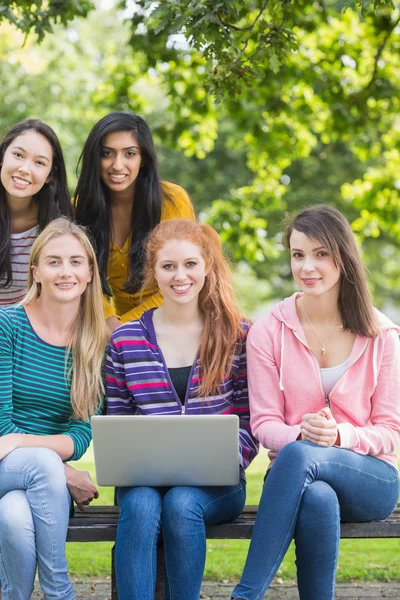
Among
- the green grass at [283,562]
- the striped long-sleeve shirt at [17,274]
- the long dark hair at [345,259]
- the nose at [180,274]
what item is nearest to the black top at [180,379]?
the nose at [180,274]

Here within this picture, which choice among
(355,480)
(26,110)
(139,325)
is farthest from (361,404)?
(26,110)

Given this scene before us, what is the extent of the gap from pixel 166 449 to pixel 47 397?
0.66 metres

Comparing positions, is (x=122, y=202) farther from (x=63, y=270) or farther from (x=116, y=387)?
(x=116, y=387)

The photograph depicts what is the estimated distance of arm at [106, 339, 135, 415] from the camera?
3629 millimetres

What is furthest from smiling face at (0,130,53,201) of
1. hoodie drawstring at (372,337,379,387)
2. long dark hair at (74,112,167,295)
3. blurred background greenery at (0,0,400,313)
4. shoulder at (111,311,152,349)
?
hoodie drawstring at (372,337,379,387)

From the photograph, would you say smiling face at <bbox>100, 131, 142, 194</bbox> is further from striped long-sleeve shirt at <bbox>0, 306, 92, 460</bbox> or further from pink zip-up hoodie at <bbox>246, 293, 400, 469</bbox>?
pink zip-up hoodie at <bbox>246, 293, 400, 469</bbox>

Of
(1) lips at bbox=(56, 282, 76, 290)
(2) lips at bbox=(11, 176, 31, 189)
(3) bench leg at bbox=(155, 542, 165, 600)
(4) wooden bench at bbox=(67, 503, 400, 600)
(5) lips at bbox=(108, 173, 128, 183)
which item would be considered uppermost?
(5) lips at bbox=(108, 173, 128, 183)

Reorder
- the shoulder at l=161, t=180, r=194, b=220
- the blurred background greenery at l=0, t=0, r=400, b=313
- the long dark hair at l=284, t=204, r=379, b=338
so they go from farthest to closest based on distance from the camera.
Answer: the blurred background greenery at l=0, t=0, r=400, b=313 < the shoulder at l=161, t=180, r=194, b=220 < the long dark hair at l=284, t=204, r=379, b=338

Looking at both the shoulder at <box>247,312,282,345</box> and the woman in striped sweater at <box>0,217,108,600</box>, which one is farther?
the shoulder at <box>247,312,282,345</box>

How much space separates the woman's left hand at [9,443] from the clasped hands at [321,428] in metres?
1.14

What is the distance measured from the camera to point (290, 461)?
318 cm

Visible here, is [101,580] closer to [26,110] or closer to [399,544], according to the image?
[399,544]

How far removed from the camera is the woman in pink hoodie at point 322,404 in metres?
3.13

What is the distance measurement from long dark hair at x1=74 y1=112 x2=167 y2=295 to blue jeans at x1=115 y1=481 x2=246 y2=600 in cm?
134
